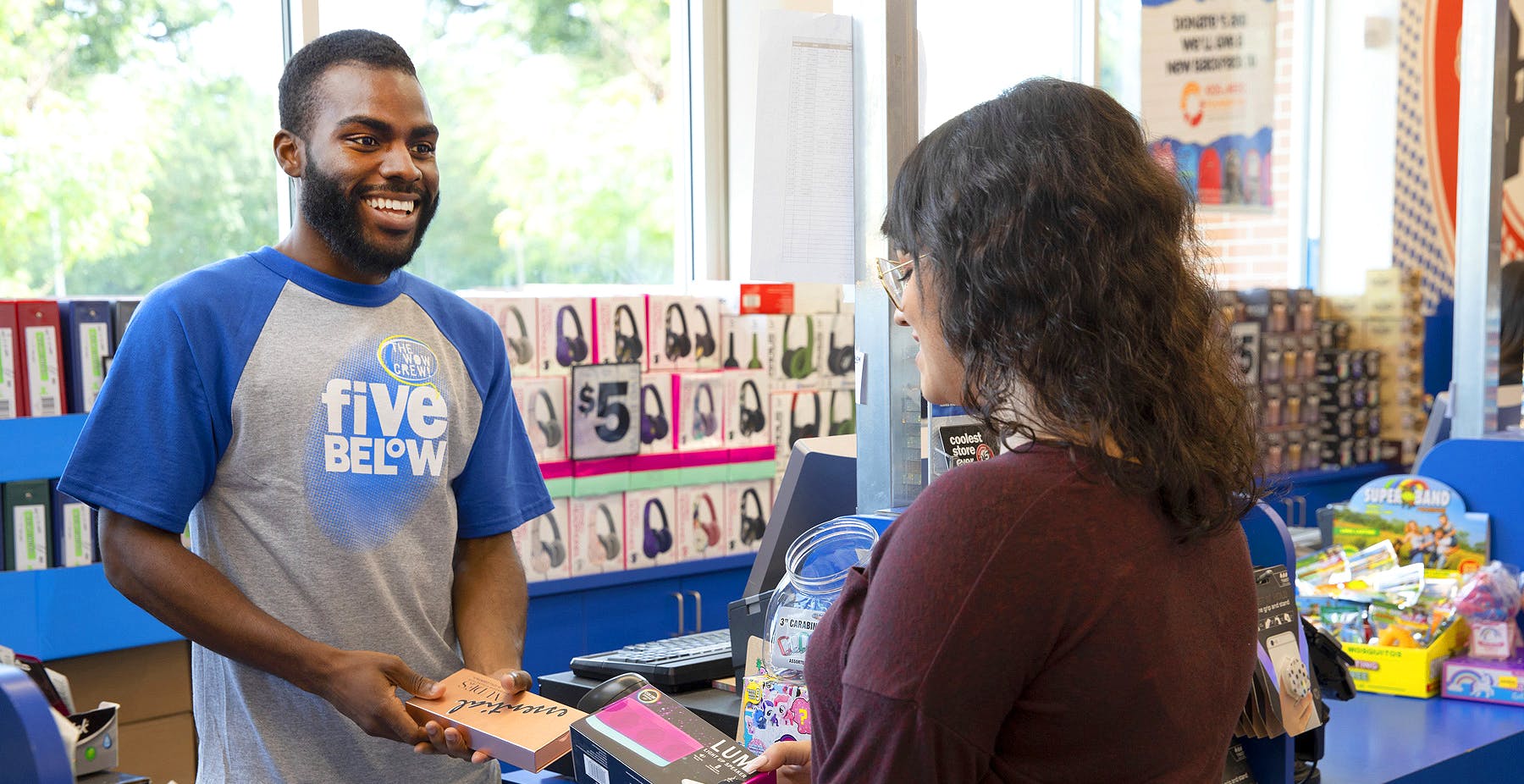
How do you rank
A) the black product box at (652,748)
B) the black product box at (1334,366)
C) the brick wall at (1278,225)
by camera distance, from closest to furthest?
the black product box at (652,748), the black product box at (1334,366), the brick wall at (1278,225)

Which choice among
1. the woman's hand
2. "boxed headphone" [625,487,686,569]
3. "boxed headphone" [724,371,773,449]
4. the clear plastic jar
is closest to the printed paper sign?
"boxed headphone" [724,371,773,449]

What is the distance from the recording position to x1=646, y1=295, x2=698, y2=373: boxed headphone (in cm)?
444

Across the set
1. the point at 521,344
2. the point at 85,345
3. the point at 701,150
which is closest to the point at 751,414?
the point at 521,344

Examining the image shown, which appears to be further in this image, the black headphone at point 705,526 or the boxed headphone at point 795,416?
the boxed headphone at point 795,416

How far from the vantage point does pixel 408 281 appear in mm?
1899

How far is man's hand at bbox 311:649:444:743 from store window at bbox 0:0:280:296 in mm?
2859

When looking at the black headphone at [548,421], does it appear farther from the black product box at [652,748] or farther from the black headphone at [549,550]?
the black product box at [652,748]

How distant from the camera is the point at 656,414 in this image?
14.6 feet

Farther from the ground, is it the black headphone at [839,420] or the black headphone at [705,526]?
the black headphone at [839,420]

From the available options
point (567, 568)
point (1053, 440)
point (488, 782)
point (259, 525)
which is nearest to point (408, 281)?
point (259, 525)

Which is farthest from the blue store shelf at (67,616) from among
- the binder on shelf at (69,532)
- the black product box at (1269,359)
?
the black product box at (1269,359)

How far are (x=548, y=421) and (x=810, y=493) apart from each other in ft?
7.11

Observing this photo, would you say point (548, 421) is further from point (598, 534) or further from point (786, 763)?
point (786, 763)

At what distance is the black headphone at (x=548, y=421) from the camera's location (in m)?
4.15
